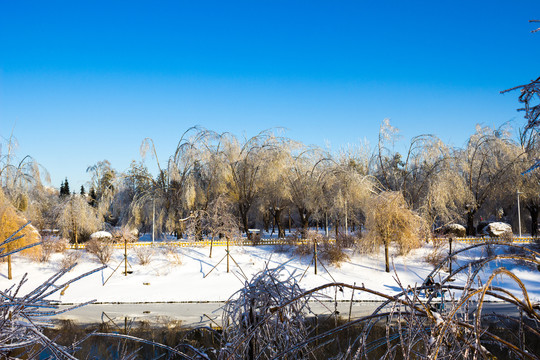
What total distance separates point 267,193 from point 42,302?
94.9ft

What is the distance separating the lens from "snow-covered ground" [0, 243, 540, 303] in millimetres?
18500

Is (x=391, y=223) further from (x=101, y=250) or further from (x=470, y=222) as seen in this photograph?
(x=101, y=250)

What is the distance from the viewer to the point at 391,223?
2080 cm

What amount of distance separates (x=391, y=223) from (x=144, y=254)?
1318 cm

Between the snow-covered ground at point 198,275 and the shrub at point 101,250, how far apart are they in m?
0.38

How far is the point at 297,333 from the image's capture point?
240 cm

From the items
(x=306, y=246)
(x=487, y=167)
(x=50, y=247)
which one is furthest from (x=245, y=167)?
(x=487, y=167)

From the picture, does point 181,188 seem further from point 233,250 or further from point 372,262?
point 372,262

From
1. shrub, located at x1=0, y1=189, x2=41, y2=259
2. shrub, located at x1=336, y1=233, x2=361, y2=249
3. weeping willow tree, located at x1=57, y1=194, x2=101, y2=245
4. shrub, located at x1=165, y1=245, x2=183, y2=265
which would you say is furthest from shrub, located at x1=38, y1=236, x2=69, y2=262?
shrub, located at x1=336, y1=233, x2=361, y2=249

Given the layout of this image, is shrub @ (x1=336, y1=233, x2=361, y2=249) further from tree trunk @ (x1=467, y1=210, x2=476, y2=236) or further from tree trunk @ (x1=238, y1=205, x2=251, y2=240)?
tree trunk @ (x1=467, y1=210, x2=476, y2=236)

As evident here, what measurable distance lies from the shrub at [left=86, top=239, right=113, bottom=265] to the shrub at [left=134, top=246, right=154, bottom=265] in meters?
1.43

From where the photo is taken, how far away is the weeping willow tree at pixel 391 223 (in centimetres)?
2056

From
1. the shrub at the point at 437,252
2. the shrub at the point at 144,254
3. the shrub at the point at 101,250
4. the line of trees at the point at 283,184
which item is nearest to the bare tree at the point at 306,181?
the line of trees at the point at 283,184

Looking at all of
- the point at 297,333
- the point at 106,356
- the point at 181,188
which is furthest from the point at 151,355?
the point at 181,188
